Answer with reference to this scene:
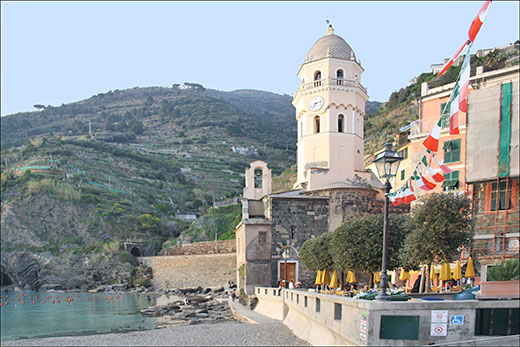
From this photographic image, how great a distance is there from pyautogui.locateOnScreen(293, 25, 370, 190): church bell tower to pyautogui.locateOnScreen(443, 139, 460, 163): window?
8583 millimetres

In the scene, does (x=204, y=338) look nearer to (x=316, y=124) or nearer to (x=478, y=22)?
(x=478, y=22)

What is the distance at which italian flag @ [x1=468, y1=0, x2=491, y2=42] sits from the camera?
10.0 m

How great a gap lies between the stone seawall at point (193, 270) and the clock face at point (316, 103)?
875 inches

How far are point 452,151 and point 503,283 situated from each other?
15.3m

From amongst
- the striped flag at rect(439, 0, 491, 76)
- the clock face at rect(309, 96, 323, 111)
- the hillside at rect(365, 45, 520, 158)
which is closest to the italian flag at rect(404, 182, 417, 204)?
the striped flag at rect(439, 0, 491, 76)

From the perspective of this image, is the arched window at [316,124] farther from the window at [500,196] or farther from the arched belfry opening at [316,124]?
the window at [500,196]

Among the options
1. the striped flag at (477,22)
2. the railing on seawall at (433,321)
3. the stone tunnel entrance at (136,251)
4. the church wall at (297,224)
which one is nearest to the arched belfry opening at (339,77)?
the church wall at (297,224)

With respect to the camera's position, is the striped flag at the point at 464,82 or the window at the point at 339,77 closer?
the striped flag at the point at 464,82

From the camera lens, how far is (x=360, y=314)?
10.2 m

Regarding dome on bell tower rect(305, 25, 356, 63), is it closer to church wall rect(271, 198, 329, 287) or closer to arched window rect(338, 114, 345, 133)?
arched window rect(338, 114, 345, 133)

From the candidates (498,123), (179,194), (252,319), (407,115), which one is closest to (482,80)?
(498,123)

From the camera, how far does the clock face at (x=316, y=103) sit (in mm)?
32656

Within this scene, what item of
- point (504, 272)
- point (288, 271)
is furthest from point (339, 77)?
point (504, 272)

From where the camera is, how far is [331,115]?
3241cm
